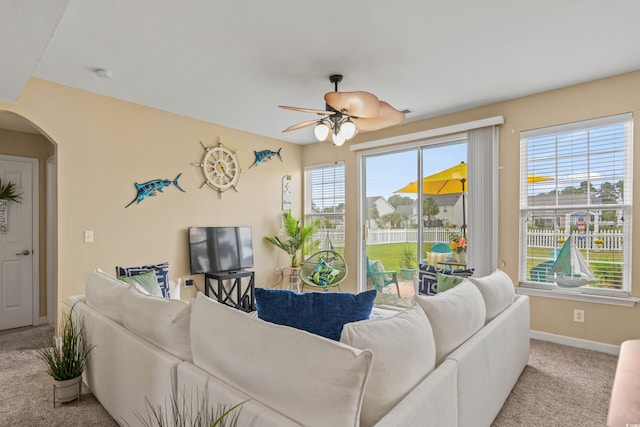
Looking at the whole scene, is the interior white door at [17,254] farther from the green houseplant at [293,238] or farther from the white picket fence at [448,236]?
the white picket fence at [448,236]

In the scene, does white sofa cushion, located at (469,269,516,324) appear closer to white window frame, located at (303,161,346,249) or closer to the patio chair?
the patio chair

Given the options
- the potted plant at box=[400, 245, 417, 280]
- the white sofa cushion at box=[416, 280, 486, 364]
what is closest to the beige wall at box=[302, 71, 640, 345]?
the potted plant at box=[400, 245, 417, 280]

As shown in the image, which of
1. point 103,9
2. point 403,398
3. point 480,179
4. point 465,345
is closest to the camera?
point 403,398

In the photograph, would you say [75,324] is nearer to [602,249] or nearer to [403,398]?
[403,398]

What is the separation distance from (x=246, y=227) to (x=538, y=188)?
145 inches

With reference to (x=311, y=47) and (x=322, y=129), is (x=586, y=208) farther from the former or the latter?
(x=311, y=47)

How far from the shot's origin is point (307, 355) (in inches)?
41.8

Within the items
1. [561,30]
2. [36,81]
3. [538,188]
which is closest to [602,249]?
[538,188]

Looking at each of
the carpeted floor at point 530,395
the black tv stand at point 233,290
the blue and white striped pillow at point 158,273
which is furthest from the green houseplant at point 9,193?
the black tv stand at point 233,290

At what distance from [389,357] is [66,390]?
7.29ft

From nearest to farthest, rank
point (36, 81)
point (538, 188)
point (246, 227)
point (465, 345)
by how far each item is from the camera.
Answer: point (465, 345) < point (36, 81) < point (538, 188) < point (246, 227)

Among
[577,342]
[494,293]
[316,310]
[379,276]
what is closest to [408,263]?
[379,276]

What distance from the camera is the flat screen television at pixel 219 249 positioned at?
433 cm

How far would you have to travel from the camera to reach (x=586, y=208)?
334cm
